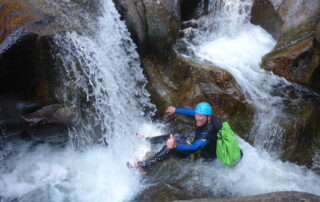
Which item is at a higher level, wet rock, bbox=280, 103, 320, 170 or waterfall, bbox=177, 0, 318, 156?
waterfall, bbox=177, 0, 318, 156

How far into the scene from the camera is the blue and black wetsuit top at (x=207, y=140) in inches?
221

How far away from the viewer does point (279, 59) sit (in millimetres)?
7301

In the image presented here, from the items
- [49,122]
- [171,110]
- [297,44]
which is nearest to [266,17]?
[297,44]

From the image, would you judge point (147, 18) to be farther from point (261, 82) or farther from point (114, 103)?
point (261, 82)

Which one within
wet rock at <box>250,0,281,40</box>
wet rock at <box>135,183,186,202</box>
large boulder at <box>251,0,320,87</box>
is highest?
wet rock at <box>250,0,281,40</box>

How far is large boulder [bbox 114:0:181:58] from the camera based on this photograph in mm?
7285

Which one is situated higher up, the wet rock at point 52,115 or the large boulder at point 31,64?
the large boulder at point 31,64

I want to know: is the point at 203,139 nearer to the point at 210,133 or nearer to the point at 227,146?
the point at 210,133

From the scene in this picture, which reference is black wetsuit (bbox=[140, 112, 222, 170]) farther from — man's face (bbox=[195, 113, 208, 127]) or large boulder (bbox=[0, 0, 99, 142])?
large boulder (bbox=[0, 0, 99, 142])

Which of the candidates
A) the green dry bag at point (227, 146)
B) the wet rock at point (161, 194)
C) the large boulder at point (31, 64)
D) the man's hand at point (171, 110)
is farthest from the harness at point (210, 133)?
the large boulder at point (31, 64)

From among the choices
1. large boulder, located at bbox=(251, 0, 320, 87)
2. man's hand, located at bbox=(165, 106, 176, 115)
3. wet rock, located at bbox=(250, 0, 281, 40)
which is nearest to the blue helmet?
man's hand, located at bbox=(165, 106, 176, 115)

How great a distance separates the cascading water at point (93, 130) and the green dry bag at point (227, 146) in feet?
6.29

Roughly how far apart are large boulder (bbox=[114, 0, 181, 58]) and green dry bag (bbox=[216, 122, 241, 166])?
10.0 ft

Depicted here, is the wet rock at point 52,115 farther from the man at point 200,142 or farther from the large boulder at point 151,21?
the large boulder at point 151,21
